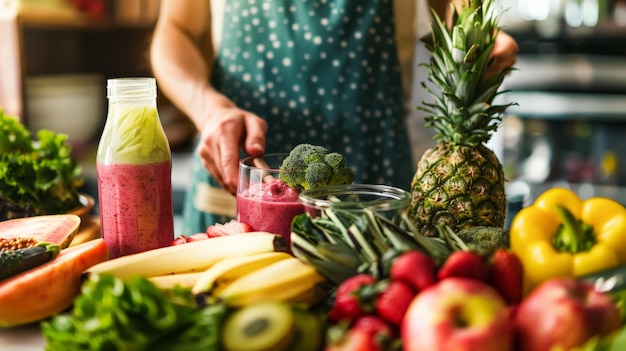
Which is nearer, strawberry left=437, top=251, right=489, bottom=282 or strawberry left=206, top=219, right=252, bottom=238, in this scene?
strawberry left=437, top=251, right=489, bottom=282

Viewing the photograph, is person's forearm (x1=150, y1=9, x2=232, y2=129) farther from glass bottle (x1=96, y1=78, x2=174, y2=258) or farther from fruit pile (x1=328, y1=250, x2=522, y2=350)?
fruit pile (x1=328, y1=250, x2=522, y2=350)

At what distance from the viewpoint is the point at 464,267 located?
75cm

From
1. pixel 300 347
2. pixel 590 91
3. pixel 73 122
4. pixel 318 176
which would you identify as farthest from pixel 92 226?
pixel 590 91

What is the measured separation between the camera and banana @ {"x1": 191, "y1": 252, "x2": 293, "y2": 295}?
2.80ft

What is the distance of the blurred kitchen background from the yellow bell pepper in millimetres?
1868

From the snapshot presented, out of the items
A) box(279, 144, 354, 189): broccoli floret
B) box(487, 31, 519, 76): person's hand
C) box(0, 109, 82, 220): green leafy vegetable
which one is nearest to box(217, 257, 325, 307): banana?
box(279, 144, 354, 189): broccoli floret

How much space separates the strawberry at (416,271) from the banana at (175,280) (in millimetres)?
327

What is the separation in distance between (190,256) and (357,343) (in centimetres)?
40

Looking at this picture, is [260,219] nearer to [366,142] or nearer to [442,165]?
[442,165]

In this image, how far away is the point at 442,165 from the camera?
129 cm

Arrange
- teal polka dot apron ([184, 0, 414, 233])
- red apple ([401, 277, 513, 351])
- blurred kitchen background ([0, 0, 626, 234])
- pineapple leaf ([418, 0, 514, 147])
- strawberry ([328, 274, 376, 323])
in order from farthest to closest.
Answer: blurred kitchen background ([0, 0, 626, 234]), teal polka dot apron ([184, 0, 414, 233]), pineapple leaf ([418, 0, 514, 147]), strawberry ([328, 274, 376, 323]), red apple ([401, 277, 513, 351])

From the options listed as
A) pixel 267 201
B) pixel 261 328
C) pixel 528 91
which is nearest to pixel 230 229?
pixel 267 201

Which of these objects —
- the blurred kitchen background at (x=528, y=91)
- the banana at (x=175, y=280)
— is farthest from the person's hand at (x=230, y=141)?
the blurred kitchen background at (x=528, y=91)

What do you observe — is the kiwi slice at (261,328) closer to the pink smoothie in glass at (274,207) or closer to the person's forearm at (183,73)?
the pink smoothie in glass at (274,207)
